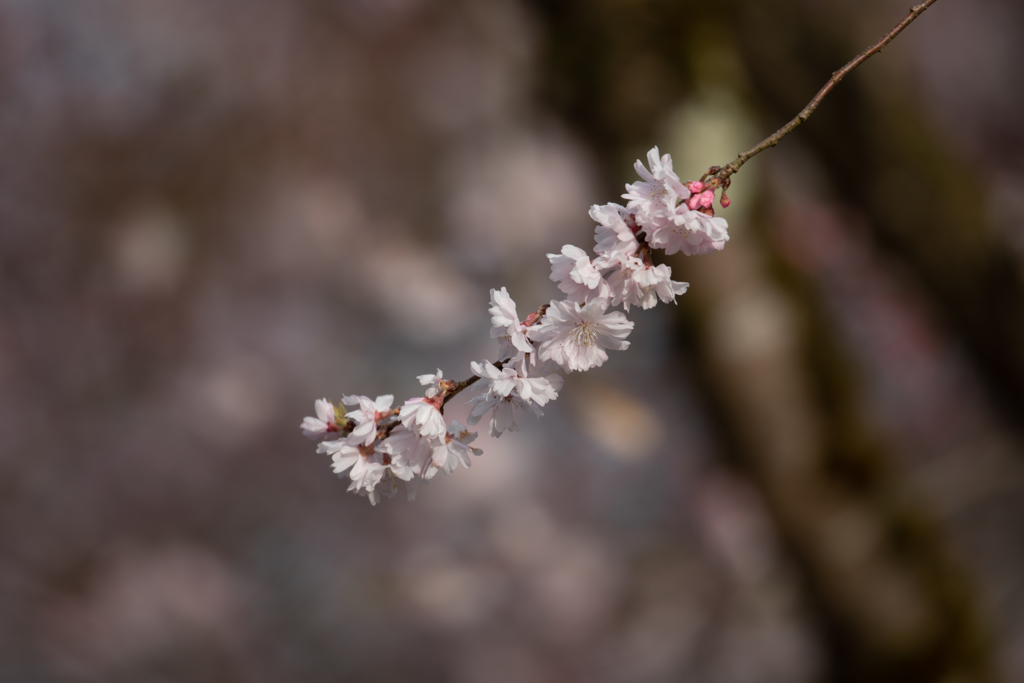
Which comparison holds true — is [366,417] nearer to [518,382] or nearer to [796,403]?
[518,382]

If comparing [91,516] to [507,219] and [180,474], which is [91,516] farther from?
[507,219]

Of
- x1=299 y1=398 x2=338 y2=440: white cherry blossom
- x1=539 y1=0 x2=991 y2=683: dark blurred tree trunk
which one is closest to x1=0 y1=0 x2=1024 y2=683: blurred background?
x1=539 y1=0 x2=991 y2=683: dark blurred tree trunk

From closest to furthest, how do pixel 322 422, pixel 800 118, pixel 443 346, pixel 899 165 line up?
Result: pixel 800 118 < pixel 322 422 < pixel 899 165 < pixel 443 346

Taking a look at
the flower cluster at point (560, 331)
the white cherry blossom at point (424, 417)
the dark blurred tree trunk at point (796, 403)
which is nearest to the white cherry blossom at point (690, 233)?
the flower cluster at point (560, 331)

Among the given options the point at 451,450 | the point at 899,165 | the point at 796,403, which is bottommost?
the point at 451,450

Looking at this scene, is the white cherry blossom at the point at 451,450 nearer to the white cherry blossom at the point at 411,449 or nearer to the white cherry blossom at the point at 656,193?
the white cherry blossom at the point at 411,449

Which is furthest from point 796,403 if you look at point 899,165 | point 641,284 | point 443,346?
point 641,284

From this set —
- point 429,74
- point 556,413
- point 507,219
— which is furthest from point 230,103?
point 556,413
